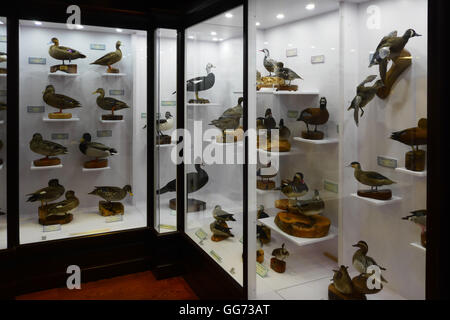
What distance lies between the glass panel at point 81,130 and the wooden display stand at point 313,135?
1535mm

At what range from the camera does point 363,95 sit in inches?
65.0

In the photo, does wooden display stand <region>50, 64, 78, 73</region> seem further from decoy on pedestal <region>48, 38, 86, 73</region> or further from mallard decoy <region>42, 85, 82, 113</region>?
mallard decoy <region>42, 85, 82, 113</region>

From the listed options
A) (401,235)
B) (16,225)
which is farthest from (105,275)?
(401,235)

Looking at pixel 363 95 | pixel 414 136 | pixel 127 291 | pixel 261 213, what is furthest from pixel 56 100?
pixel 414 136

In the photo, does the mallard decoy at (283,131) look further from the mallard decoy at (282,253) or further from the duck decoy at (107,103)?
the duck decoy at (107,103)

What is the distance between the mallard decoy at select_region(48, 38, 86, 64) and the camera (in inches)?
109

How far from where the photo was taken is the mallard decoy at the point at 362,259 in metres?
1.61

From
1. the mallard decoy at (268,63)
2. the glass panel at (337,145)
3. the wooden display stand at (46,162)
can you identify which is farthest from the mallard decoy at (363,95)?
the wooden display stand at (46,162)

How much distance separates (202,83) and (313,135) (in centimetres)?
97

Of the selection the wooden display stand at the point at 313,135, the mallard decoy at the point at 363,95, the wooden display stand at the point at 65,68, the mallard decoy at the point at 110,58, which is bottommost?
the wooden display stand at the point at 313,135

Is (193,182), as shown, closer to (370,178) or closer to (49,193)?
(49,193)

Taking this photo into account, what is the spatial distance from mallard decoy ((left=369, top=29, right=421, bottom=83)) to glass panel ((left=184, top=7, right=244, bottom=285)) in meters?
0.72

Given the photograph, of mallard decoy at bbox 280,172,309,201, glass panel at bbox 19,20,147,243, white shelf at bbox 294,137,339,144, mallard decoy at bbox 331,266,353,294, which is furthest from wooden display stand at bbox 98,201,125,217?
mallard decoy at bbox 331,266,353,294
